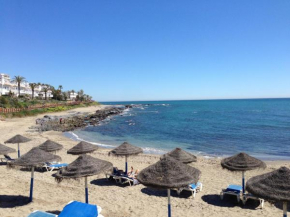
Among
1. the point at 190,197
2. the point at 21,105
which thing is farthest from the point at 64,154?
the point at 21,105

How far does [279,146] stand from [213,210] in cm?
1914

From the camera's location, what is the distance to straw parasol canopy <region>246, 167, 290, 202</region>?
5320mm

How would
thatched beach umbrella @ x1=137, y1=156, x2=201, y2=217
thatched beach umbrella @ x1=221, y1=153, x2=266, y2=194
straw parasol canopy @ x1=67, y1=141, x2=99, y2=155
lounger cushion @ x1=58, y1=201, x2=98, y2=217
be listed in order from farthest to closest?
straw parasol canopy @ x1=67, y1=141, x2=99, y2=155 < thatched beach umbrella @ x1=221, y1=153, x2=266, y2=194 < lounger cushion @ x1=58, y1=201, x2=98, y2=217 < thatched beach umbrella @ x1=137, y1=156, x2=201, y2=217

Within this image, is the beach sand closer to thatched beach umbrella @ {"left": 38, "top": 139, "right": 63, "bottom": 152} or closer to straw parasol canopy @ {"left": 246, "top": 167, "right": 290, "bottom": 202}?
thatched beach umbrella @ {"left": 38, "top": 139, "right": 63, "bottom": 152}

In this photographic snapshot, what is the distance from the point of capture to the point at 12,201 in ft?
28.2

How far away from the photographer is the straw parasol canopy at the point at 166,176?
6168 mm

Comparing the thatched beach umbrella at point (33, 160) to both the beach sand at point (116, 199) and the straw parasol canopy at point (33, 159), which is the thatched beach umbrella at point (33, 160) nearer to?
the straw parasol canopy at point (33, 159)

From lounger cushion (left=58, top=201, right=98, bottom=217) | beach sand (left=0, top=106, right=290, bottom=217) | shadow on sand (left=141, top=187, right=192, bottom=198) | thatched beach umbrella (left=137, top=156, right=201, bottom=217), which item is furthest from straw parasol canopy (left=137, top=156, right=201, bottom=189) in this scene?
shadow on sand (left=141, top=187, right=192, bottom=198)

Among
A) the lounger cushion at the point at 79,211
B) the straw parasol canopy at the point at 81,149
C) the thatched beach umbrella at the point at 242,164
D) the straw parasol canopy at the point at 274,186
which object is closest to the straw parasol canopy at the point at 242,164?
the thatched beach umbrella at the point at 242,164

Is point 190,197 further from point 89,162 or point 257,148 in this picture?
point 257,148

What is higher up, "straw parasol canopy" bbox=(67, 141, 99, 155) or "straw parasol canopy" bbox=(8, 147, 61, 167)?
"straw parasol canopy" bbox=(8, 147, 61, 167)

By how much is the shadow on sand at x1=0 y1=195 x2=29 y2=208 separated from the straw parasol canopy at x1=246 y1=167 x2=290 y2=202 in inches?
316

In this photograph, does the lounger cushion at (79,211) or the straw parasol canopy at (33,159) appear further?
the straw parasol canopy at (33,159)

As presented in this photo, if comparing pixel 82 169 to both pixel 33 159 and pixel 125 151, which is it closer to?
pixel 33 159
